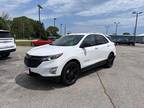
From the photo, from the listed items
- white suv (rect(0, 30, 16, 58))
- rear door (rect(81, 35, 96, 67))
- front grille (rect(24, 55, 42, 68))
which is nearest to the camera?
front grille (rect(24, 55, 42, 68))

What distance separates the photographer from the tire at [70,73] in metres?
5.86

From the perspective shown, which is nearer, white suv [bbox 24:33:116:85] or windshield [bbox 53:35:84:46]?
white suv [bbox 24:33:116:85]

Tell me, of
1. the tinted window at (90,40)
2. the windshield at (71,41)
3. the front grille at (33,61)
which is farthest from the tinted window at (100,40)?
the front grille at (33,61)

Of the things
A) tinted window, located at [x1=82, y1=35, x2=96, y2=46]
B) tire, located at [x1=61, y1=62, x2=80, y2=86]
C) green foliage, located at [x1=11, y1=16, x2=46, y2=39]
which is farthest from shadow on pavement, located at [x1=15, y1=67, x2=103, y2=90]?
green foliage, located at [x1=11, y1=16, x2=46, y2=39]

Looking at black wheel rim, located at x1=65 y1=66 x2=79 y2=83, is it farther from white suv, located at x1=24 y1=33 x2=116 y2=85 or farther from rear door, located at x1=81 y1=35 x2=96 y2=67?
rear door, located at x1=81 y1=35 x2=96 y2=67

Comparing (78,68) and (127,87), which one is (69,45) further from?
(127,87)

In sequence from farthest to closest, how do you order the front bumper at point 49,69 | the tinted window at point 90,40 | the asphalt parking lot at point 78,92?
the tinted window at point 90,40, the front bumper at point 49,69, the asphalt parking lot at point 78,92

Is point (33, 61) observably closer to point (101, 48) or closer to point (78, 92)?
point (78, 92)

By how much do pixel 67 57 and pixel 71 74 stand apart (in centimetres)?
66

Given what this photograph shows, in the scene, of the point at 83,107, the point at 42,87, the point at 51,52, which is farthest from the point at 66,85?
the point at 83,107

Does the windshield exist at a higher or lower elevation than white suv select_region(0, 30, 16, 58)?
higher

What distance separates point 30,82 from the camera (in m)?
6.40

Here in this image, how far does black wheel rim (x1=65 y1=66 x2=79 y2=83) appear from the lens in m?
6.04

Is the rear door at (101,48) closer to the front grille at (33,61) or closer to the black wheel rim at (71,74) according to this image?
the black wheel rim at (71,74)
